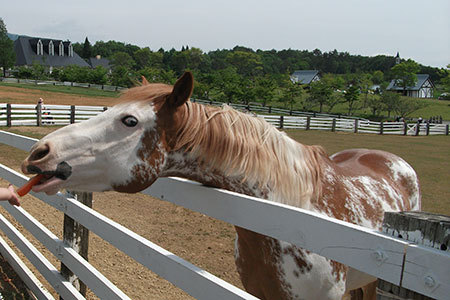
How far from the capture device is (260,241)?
205 centimetres

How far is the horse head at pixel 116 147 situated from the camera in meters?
1.77

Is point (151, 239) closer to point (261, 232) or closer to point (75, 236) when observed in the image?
point (75, 236)

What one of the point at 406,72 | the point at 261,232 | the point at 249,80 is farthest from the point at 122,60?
the point at 261,232

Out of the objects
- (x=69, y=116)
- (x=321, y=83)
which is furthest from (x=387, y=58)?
(x=69, y=116)

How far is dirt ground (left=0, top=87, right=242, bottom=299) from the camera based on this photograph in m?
4.19

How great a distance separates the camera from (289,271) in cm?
203

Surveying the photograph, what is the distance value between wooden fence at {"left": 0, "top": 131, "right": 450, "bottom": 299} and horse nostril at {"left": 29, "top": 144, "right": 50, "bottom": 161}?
0.72m

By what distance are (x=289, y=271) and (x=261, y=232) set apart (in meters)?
0.58

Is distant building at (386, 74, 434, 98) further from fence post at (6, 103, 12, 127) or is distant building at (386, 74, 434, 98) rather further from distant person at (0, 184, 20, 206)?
distant person at (0, 184, 20, 206)

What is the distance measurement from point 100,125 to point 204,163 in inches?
22.9

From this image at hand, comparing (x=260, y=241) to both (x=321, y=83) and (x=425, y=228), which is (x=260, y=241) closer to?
(x=425, y=228)

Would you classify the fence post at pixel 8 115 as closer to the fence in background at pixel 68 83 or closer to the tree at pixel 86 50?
the fence in background at pixel 68 83

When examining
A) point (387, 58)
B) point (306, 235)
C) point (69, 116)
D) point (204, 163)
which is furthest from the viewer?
point (387, 58)

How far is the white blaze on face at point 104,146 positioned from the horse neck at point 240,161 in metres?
0.22
